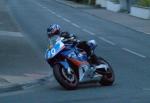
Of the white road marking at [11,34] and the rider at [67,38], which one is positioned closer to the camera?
the rider at [67,38]

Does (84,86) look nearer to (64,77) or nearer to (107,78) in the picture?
(107,78)

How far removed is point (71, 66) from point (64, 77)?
1.28 feet

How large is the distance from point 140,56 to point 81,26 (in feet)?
→ 52.4

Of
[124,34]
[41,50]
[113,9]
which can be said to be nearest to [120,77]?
[41,50]

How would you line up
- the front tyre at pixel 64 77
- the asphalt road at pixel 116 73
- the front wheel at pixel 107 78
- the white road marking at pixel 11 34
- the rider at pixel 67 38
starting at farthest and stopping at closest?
1. the white road marking at pixel 11 34
2. the front wheel at pixel 107 78
3. the rider at pixel 67 38
4. the front tyre at pixel 64 77
5. the asphalt road at pixel 116 73

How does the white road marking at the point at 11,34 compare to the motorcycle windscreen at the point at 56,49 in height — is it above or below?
below

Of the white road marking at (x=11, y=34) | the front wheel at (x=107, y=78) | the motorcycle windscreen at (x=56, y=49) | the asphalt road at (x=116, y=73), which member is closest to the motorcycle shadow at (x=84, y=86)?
the asphalt road at (x=116, y=73)

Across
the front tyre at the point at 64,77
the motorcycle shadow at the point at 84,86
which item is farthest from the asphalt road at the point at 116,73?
the front tyre at the point at 64,77

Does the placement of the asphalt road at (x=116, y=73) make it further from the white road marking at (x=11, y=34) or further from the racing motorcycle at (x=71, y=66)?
the white road marking at (x=11, y=34)

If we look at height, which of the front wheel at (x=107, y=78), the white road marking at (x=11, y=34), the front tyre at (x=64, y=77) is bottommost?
the white road marking at (x=11, y=34)

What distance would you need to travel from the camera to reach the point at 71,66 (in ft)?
43.4

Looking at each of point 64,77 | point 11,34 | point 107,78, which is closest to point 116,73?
point 107,78

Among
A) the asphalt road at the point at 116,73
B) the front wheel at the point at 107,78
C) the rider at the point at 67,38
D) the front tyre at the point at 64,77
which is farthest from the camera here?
the front wheel at the point at 107,78

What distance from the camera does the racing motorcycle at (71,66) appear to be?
511 inches
